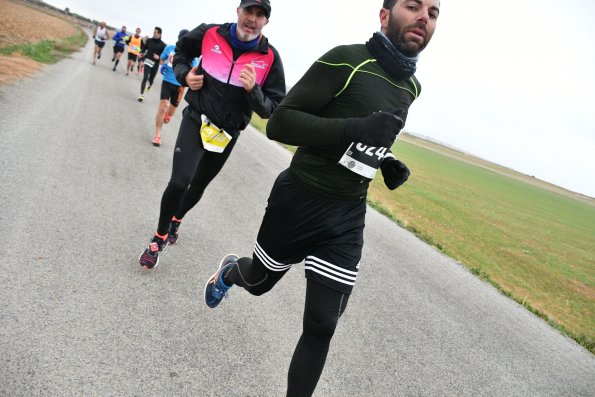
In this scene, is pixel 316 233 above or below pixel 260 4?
below

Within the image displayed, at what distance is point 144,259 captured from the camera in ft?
11.0

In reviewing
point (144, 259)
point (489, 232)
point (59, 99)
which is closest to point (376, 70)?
point (144, 259)

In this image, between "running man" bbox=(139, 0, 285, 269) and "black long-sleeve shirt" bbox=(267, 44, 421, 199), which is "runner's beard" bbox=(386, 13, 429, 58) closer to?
"black long-sleeve shirt" bbox=(267, 44, 421, 199)

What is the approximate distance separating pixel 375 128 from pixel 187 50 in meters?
2.50

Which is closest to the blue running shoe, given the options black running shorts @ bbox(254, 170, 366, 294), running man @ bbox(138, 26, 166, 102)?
black running shorts @ bbox(254, 170, 366, 294)

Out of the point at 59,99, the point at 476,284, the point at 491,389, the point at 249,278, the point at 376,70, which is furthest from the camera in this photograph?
the point at 59,99

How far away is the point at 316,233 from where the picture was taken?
2.17 metres

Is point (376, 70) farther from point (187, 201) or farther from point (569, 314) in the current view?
point (569, 314)

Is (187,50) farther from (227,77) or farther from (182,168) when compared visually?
(182,168)

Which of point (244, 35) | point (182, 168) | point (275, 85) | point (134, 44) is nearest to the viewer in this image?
point (244, 35)

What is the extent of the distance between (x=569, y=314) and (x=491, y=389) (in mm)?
4683

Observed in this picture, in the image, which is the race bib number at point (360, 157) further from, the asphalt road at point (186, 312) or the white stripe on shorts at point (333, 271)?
the asphalt road at point (186, 312)

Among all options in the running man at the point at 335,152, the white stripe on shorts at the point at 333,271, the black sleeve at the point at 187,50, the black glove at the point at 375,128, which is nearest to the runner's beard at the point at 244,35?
the black sleeve at the point at 187,50

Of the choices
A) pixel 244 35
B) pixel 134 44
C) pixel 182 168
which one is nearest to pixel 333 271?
pixel 182 168
